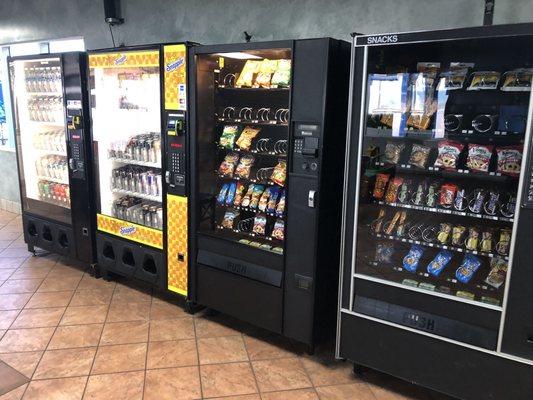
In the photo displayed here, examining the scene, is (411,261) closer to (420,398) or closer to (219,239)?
(420,398)

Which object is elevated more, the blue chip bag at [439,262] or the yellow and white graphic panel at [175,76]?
the yellow and white graphic panel at [175,76]

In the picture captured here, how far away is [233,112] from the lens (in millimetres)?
3250

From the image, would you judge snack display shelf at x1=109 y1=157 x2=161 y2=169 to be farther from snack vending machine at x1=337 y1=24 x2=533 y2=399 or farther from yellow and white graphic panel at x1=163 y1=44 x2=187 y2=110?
snack vending machine at x1=337 y1=24 x2=533 y2=399

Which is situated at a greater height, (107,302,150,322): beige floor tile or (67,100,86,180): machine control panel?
(67,100,86,180): machine control panel

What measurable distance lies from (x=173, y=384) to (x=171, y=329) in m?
0.64

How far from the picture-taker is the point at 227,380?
262 cm

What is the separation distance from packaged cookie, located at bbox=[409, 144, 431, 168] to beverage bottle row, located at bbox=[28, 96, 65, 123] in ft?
10.6

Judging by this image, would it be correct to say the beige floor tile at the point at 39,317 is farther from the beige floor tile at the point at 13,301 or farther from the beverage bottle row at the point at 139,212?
the beverage bottle row at the point at 139,212

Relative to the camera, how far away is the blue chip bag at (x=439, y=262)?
8.20 feet

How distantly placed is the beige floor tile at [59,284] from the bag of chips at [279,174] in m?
2.17

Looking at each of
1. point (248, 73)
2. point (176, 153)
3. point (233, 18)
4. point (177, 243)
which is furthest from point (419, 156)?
point (233, 18)

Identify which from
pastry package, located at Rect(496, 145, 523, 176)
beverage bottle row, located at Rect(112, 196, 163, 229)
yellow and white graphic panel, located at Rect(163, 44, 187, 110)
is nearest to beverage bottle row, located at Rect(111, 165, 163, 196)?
beverage bottle row, located at Rect(112, 196, 163, 229)

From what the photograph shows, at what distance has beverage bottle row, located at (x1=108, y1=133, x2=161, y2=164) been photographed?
3666 mm

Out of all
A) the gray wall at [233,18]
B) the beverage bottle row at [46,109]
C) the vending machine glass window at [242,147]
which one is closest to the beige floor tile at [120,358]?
the vending machine glass window at [242,147]
